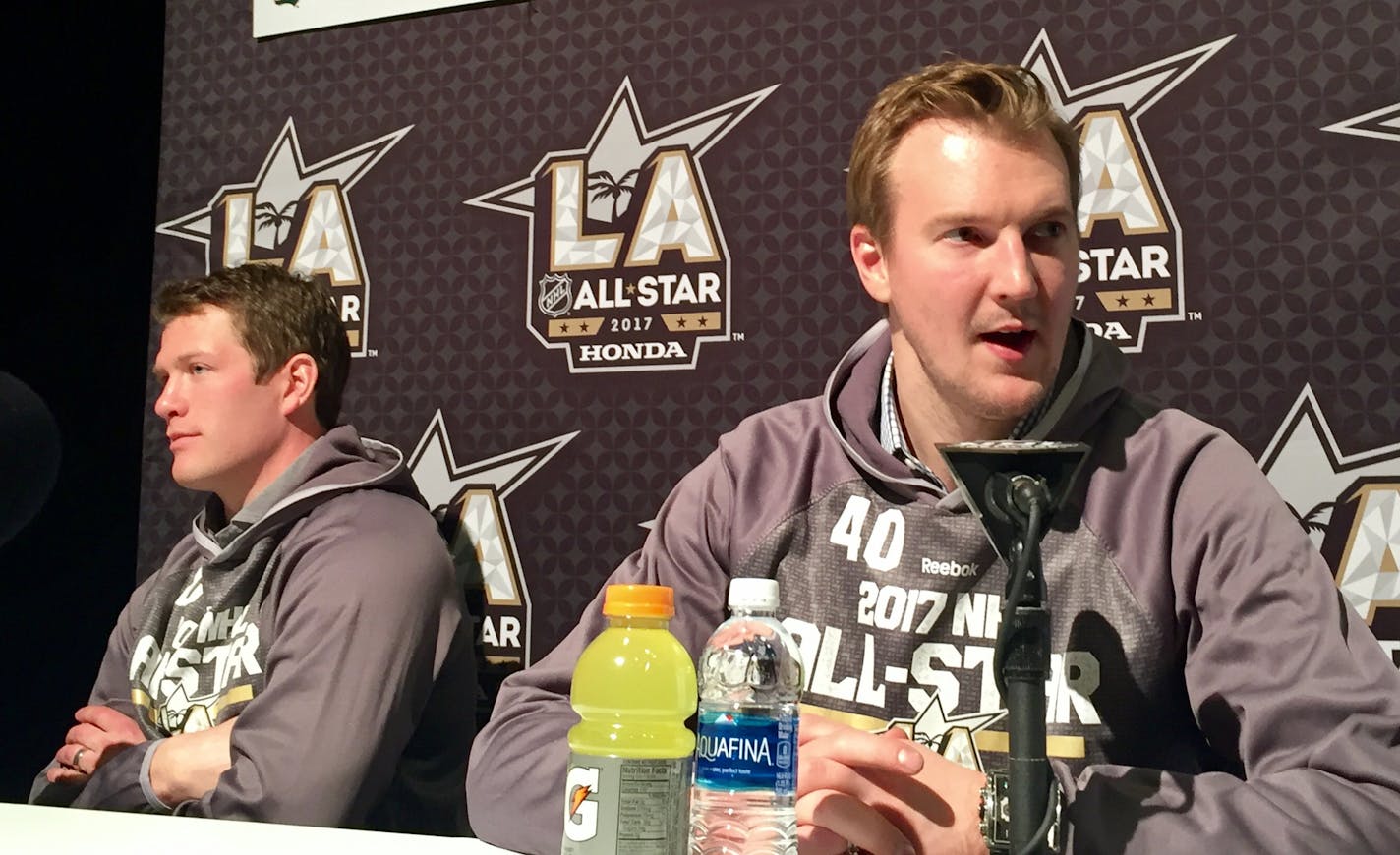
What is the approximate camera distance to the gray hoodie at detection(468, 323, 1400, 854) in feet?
3.74

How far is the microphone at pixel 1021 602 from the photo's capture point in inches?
35.9

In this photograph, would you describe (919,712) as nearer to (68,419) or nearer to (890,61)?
(890,61)

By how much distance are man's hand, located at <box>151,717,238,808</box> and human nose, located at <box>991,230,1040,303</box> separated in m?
1.27

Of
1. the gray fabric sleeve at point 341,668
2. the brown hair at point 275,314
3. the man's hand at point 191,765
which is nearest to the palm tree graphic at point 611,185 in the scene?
the brown hair at point 275,314

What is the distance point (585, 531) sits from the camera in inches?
86.7

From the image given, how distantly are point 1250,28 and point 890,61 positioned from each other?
0.54 m

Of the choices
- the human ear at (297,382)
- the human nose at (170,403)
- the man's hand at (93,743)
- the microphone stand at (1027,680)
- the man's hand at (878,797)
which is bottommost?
the man's hand at (93,743)

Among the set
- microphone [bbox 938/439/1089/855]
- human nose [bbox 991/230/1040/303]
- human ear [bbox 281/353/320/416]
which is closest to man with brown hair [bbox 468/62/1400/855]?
human nose [bbox 991/230/1040/303]

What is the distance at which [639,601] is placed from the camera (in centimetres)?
105

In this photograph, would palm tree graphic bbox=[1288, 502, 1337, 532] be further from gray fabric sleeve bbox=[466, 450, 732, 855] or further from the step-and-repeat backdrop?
gray fabric sleeve bbox=[466, 450, 732, 855]

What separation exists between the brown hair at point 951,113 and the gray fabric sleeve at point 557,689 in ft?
1.28

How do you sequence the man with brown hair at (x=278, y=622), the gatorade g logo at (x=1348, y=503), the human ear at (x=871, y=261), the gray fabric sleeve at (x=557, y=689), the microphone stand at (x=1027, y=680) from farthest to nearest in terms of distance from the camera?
the man with brown hair at (x=278, y=622)
the gatorade g logo at (x=1348, y=503)
the human ear at (x=871, y=261)
the gray fabric sleeve at (x=557, y=689)
the microphone stand at (x=1027, y=680)

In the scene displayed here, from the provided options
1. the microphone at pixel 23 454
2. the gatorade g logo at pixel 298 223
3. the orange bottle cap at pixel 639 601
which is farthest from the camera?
the microphone at pixel 23 454

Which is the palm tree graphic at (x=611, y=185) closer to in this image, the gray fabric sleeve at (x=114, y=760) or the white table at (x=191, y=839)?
the gray fabric sleeve at (x=114, y=760)
